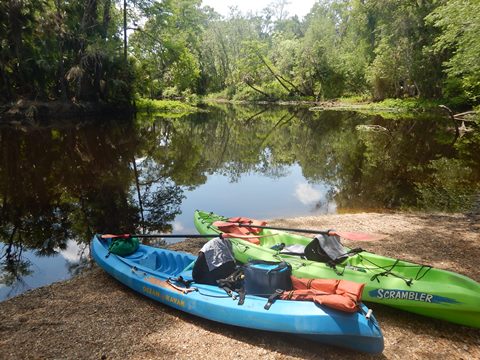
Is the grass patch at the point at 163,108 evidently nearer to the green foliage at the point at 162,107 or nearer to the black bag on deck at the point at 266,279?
the green foliage at the point at 162,107

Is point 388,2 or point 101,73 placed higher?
point 388,2

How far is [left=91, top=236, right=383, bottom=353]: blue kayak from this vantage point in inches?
153

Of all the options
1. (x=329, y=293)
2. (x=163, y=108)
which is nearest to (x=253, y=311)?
(x=329, y=293)

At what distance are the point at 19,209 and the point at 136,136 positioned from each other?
41.1 ft

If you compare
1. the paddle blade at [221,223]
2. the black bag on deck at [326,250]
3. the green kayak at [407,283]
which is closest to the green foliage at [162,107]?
the paddle blade at [221,223]

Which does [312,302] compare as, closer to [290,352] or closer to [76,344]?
[290,352]

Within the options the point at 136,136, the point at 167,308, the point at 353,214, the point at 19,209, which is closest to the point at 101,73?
the point at 136,136

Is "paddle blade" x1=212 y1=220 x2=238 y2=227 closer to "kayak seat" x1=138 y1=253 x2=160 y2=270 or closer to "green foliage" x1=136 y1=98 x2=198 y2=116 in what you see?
"kayak seat" x1=138 y1=253 x2=160 y2=270

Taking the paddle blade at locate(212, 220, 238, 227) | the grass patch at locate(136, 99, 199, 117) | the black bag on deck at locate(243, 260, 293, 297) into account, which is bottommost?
the paddle blade at locate(212, 220, 238, 227)

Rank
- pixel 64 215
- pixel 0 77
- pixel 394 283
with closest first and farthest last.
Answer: pixel 394 283
pixel 64 215
pixel 0 77

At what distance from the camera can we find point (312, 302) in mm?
4195

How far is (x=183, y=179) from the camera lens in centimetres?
1372

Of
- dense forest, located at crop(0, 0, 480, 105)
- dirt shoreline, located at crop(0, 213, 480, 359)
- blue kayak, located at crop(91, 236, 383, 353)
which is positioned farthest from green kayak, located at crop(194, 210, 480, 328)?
dense forest, located at crop(0, 0, 480, 105)

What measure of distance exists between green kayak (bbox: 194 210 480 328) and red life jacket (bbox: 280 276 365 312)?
53 centimetres
